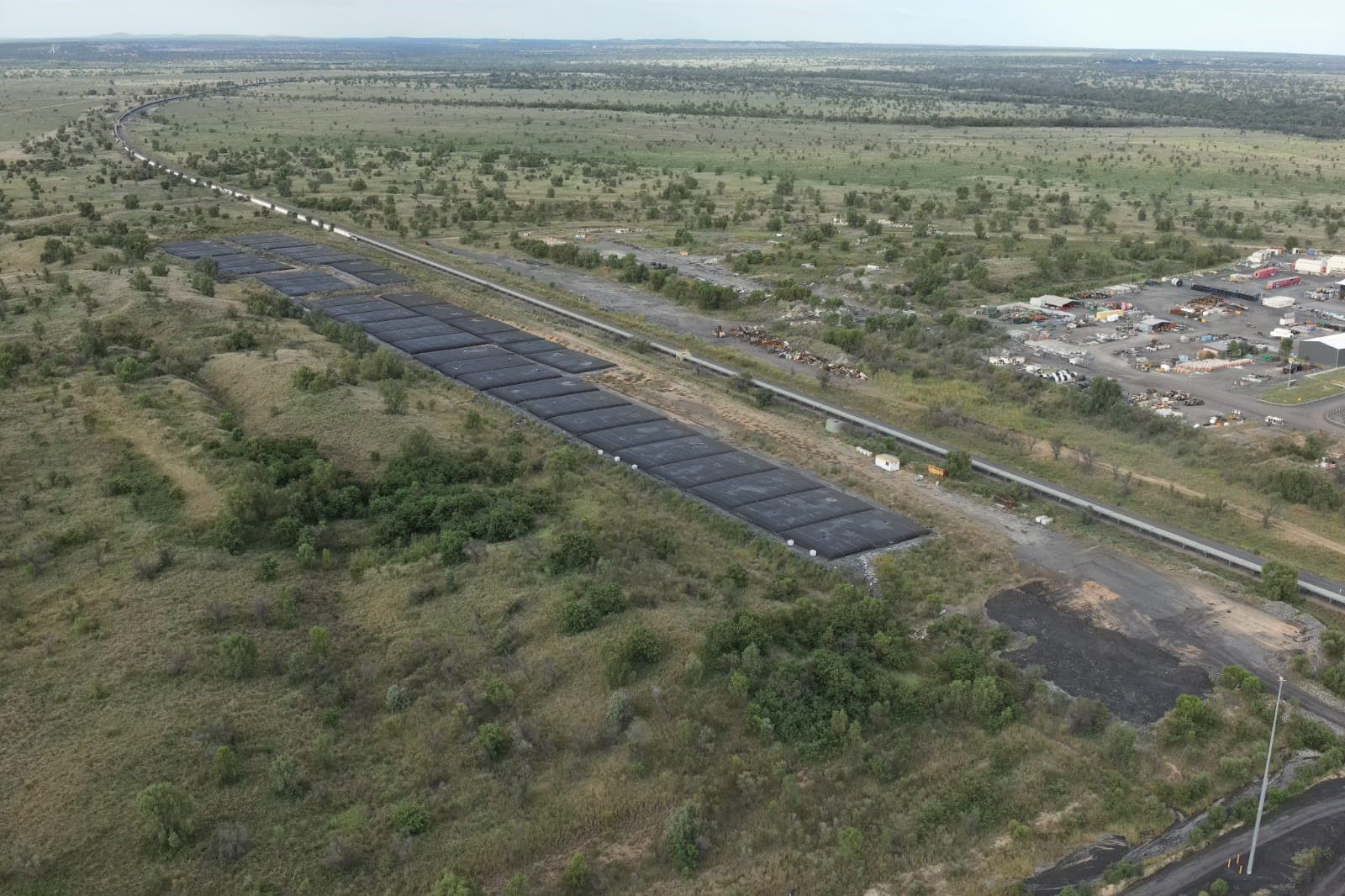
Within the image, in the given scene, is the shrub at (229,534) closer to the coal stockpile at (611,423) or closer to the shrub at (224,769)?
the shrub at (224,769)

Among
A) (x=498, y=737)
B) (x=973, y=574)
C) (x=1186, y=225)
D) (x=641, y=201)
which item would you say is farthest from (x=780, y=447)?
(x=1186, y=225)

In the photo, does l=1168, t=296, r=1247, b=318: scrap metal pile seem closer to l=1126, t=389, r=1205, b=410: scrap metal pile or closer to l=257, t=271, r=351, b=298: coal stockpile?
l=1126, t=389, r=1205, b=410: scrap metal pile

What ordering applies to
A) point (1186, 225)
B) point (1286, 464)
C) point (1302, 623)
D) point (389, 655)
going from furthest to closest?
point (1186, 225) < point (1286, 464) < point (1302, 623) < point (389, 655)

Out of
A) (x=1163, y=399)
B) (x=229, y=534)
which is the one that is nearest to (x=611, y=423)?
(x=229, y=534)

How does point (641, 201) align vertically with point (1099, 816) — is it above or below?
above

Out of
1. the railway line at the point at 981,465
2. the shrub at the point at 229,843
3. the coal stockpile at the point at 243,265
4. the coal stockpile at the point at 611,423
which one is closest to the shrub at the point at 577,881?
the shrub at the point at 229,843

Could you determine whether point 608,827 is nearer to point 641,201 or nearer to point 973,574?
point 973,574

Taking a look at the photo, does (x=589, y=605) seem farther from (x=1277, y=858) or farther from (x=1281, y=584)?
(x=1281, y=584)
